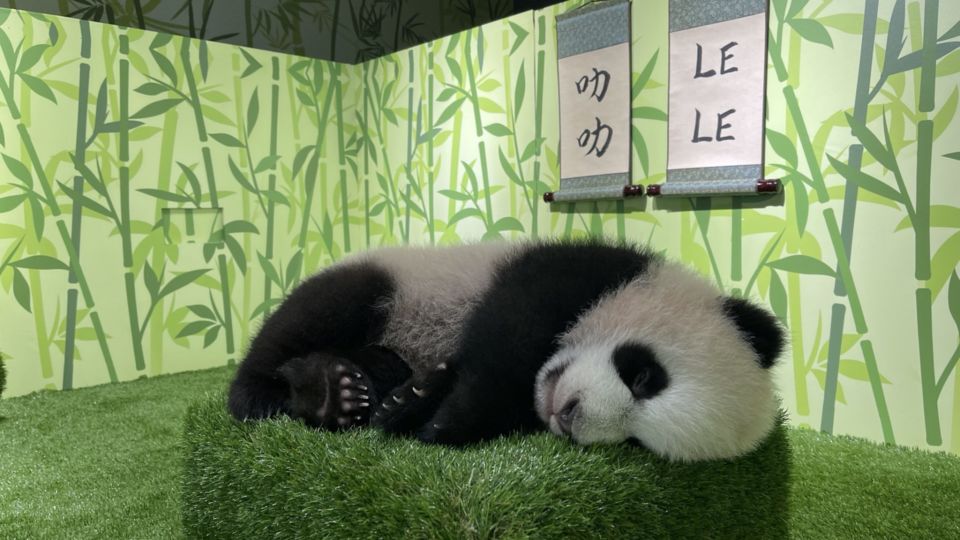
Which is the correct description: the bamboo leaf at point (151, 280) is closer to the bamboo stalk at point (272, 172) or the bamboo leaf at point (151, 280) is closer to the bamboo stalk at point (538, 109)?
the bamboo stalk at point (272, 172)

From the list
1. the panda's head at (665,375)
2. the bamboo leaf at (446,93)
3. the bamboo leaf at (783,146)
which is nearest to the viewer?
the panda's head at (665,375)

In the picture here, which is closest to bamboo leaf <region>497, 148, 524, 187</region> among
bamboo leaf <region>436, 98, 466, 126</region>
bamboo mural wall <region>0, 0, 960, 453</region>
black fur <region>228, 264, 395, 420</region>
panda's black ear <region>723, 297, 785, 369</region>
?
bamboo mural wall <region>0, 0, 960, 453</region>

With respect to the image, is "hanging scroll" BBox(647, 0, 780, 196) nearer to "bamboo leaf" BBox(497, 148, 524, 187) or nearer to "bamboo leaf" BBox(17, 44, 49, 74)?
"bamboo leaf" BBox(497, 148, 524, 187)

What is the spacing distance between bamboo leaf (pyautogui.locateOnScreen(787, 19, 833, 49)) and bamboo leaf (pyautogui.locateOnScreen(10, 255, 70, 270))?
356cm

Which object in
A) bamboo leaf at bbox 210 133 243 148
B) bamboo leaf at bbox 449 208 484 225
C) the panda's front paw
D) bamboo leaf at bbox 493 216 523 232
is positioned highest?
bamboo leaf at bbox 210 133 243 148

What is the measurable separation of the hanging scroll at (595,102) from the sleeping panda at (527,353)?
5.56 feet

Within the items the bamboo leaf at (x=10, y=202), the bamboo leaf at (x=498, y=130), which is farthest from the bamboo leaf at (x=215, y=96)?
the bamboo leaf at (x=498, y=130)

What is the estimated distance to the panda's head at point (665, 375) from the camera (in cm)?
107

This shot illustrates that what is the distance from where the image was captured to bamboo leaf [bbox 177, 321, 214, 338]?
3.81m

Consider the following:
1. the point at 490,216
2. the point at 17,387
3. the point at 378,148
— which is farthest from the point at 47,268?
the point at 490,216

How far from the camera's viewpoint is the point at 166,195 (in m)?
3.71

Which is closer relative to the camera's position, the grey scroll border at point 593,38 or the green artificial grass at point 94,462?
the green artificial grass at point 94,462

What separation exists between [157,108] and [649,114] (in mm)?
2647

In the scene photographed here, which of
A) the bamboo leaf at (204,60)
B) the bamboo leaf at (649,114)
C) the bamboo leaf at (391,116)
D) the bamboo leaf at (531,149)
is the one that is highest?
the bamboo leaf at (204,60)
